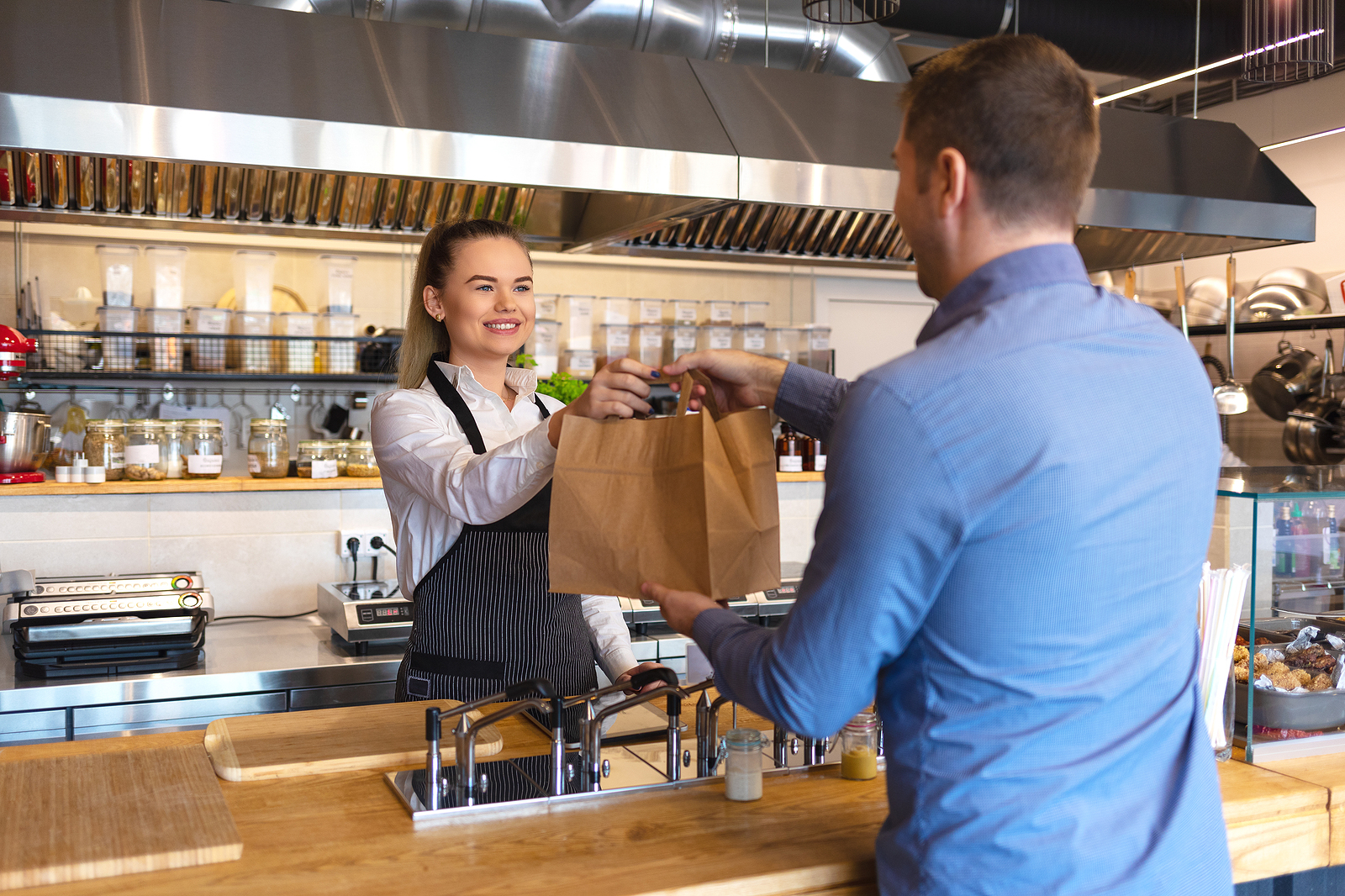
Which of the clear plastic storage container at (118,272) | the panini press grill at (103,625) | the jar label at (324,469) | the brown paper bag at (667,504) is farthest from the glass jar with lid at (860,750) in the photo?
the clear plastic storage container at (118,272)

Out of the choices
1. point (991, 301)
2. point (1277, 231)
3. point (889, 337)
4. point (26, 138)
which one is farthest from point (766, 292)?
point (991, 301)

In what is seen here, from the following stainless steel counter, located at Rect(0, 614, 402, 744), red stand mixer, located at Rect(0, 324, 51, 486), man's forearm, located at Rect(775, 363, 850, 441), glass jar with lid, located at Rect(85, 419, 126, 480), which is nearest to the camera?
man's forearm, located at Rect(775, 363, 850, 441)

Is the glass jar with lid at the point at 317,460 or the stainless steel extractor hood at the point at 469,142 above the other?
the stainless steel extractor hood at the point at 469,142

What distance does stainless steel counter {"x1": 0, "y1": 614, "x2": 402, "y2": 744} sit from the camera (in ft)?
7.95

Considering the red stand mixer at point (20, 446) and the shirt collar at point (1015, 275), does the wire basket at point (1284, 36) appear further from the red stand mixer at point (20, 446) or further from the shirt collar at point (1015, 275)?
the red stand mixer at point (20, 446)

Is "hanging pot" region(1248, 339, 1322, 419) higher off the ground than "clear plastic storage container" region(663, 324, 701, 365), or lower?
lower

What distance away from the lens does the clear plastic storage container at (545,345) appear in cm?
422

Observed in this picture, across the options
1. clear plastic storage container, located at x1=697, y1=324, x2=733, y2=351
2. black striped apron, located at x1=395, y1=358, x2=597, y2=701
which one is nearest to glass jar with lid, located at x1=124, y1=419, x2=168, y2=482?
black striped apron, located at x1=395, y1=358, x2=597, y2=701

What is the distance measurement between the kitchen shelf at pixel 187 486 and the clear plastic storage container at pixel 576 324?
115 centimetres

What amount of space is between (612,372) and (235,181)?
1736mm

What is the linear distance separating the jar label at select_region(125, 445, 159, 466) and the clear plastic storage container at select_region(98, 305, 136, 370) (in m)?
0.54

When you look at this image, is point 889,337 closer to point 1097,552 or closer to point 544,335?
point 544,335

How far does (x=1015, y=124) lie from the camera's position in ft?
3.01

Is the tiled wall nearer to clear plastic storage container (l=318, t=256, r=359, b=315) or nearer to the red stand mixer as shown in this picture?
the red stand mixer
